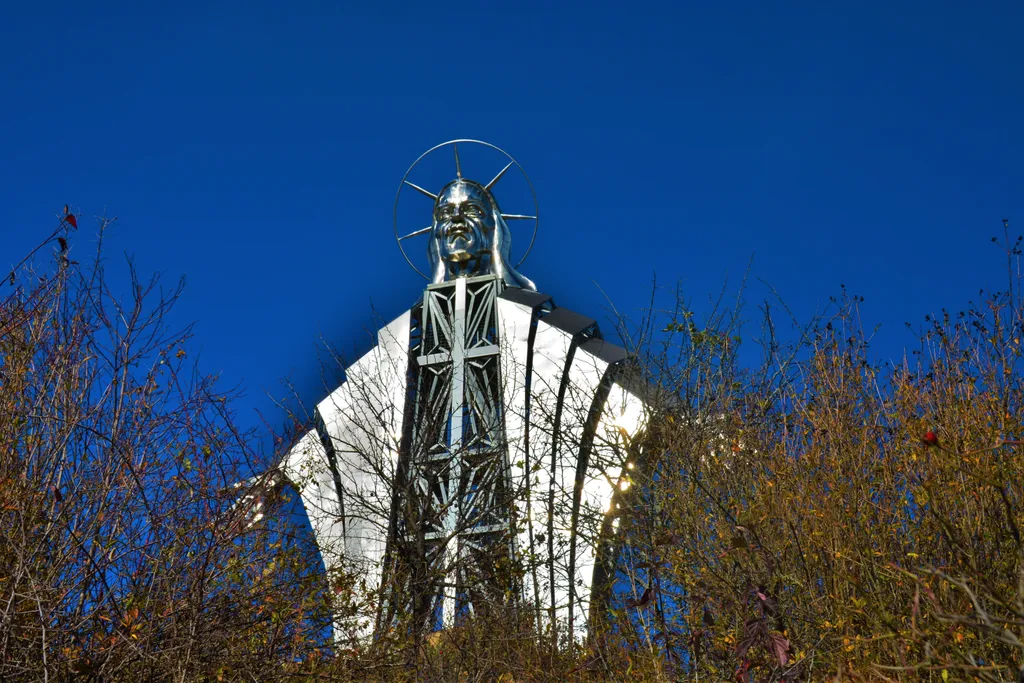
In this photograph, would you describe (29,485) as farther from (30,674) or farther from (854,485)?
(854,485)

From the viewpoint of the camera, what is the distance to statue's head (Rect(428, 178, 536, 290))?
819 inches

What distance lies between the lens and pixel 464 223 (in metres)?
20.8

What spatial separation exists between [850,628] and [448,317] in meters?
16.1

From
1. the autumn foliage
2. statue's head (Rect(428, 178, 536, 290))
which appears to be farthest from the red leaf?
statue's head (Rect(428, 178, 536, 290))

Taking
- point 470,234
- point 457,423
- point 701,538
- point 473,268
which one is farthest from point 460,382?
point 701,538

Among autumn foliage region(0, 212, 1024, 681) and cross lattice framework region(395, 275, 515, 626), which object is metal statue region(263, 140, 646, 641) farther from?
autumn foliage region(0, 212, 1024, 681)

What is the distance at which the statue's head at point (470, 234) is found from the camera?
68.2ft

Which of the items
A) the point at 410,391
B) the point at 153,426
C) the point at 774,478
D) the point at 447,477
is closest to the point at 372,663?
the point at 153,426

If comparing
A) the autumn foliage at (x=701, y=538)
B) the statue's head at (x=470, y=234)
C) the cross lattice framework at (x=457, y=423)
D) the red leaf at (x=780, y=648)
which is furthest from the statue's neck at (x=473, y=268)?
the red leaf at (x=780, y=648)

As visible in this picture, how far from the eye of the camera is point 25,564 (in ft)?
16.8

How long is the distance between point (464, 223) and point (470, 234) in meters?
0.25

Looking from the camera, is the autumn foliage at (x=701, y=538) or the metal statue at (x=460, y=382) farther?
the metal statue at (x=460, y=382)

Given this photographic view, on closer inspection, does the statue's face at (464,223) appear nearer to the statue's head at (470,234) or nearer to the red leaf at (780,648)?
the statue's head at (470,234)

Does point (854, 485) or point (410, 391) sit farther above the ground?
point (410, 391)
